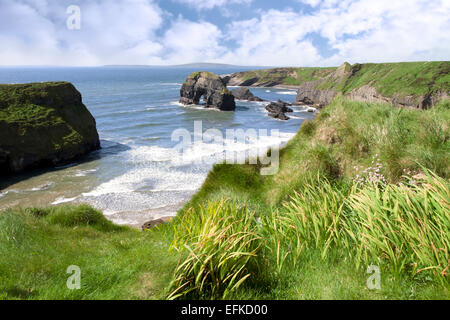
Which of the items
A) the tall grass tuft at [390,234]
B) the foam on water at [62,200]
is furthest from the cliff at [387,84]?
the tall grass tuft at [390,234]

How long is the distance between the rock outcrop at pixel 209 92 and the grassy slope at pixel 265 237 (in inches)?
2069

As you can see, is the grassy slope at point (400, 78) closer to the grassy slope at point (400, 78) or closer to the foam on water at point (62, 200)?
the grassy slope at point (400, 78)

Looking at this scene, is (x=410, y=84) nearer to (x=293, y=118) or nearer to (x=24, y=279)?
(x=293, y=118)

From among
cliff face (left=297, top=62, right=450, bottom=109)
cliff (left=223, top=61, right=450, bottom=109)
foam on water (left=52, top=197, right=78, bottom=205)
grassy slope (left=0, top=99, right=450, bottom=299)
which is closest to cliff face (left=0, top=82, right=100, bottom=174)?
foam on water (left=52, top=197, right=78, bottom=205)

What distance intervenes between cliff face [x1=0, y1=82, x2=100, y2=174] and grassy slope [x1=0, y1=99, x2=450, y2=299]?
19.0 metres

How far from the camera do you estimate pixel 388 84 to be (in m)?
65.5

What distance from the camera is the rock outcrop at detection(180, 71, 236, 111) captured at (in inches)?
2491

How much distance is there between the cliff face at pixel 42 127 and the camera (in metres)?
25.2

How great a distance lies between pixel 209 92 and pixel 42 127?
141 feet

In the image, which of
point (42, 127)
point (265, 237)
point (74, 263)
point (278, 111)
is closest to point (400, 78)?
point (278, 111)

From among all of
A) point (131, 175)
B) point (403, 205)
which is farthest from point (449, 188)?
point (131, 175)

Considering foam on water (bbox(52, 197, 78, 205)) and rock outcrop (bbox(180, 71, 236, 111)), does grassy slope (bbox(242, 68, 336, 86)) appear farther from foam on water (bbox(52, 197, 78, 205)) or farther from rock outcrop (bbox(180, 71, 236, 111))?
foam on water (bbox(52, 197, 78, 205))

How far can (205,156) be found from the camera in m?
28.7
